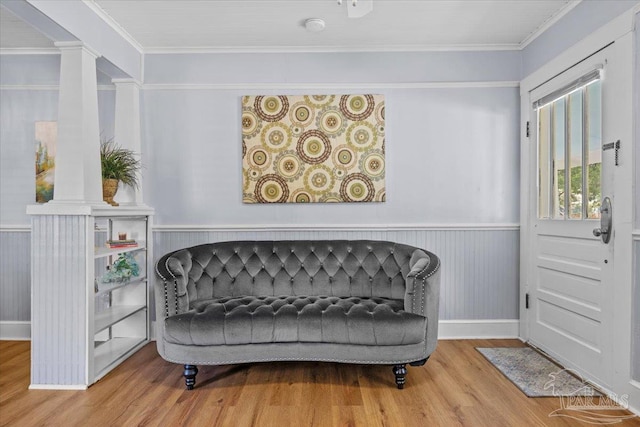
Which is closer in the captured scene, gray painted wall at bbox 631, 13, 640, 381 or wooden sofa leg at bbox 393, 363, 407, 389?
gray painted wall at bbox 631, 13, 640, 381

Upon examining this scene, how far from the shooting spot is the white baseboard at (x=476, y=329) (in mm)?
3559

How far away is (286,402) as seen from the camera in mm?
2348

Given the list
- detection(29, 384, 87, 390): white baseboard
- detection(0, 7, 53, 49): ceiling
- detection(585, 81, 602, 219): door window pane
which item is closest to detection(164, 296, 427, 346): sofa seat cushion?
detection(29, 384, 87, 390): white baseboard

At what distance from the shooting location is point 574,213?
2816 mm

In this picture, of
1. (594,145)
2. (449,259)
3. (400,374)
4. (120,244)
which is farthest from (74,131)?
(594,145)

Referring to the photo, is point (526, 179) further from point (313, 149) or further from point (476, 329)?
point (313, 149)

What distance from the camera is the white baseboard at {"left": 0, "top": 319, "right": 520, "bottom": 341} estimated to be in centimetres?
356

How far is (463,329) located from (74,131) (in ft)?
11.3

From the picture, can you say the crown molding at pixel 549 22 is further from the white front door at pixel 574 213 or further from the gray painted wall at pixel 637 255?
the gray painted wall at pixel 637 255

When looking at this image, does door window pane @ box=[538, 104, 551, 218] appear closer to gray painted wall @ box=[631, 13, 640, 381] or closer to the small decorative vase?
gray painted wall @ box=[631, 13, 640, 381]

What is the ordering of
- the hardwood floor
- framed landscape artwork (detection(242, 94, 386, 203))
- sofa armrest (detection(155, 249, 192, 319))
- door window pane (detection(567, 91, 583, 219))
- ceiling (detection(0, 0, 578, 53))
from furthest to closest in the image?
framed landscape artwork (detection(242, 94, 386, 203)) < ceiling (detection(0, 0, 578, 53)) < door window pane (detection(567, 91, 583, 219)) < sofa armrest (detection(155, 249, 192, 319)) < the hardwood floor

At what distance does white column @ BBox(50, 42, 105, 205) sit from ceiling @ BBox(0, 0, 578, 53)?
447 millimetres

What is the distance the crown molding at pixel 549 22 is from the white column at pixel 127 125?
3.39 m

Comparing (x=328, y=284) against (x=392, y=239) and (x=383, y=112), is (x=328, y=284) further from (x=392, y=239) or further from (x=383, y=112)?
(x=383, y=112)
